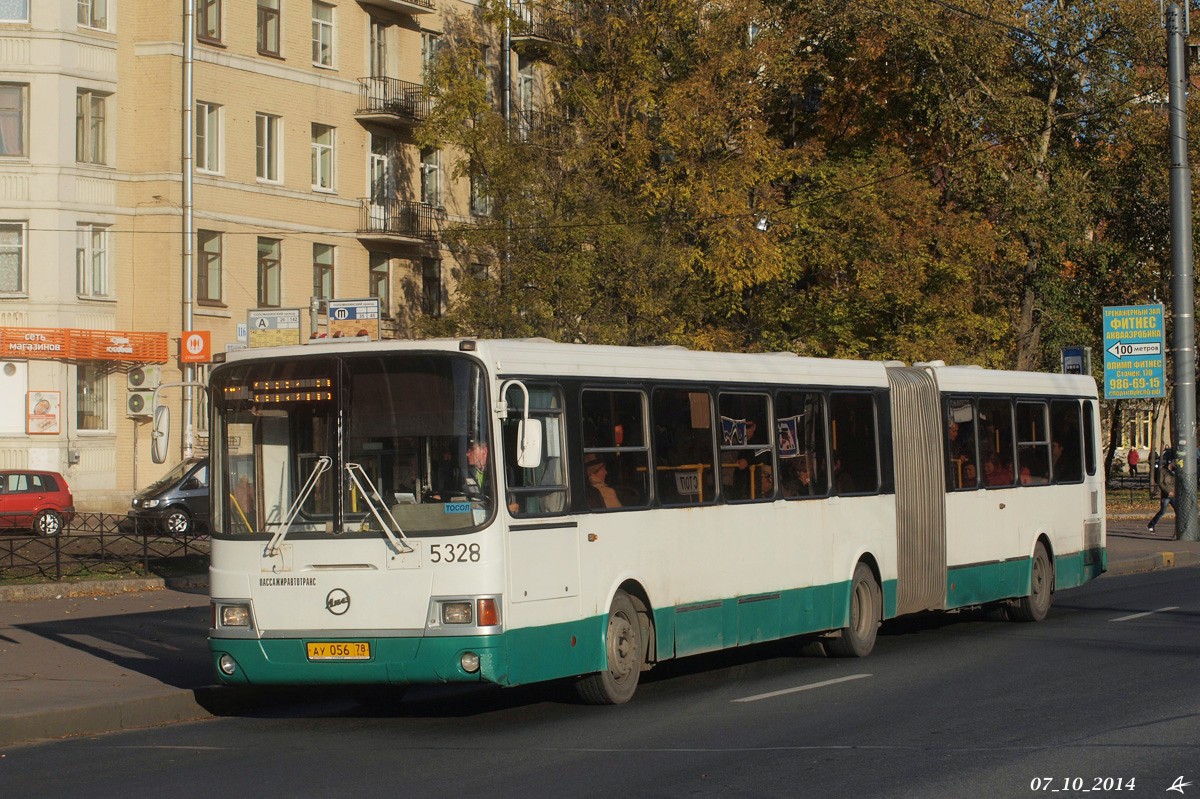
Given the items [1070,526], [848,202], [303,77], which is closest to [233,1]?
[303,77]

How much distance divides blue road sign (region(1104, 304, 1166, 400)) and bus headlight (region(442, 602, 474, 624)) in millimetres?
24752

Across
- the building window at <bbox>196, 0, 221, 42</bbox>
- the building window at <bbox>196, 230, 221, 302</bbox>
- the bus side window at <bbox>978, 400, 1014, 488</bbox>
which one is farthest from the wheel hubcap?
the building window at <bbox>196, 0, 221, 42</bbox>

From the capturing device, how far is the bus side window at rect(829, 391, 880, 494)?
16.6 m

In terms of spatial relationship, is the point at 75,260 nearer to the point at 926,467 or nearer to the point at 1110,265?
the point at 1110,265

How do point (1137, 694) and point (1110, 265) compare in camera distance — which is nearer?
point (1137, 694)

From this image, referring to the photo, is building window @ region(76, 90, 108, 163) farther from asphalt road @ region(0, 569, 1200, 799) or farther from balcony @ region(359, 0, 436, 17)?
asphalt road @ region(0, 569, 1200, 799)

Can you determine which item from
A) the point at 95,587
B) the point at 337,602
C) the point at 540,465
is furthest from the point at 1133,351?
the point at 337,602

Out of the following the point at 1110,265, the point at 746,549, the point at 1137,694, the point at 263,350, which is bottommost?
the point at 1137,694

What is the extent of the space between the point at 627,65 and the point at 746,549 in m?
28.6

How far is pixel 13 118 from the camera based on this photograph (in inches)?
1693

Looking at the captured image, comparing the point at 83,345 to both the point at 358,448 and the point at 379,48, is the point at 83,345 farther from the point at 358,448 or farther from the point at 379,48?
the point at 358,448

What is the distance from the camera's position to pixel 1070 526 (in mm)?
21047

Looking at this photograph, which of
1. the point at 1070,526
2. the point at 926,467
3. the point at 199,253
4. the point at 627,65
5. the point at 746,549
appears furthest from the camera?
the point at 199,253

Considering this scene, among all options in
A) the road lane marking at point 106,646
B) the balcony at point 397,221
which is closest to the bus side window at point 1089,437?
the road lane marking at point 106,646
